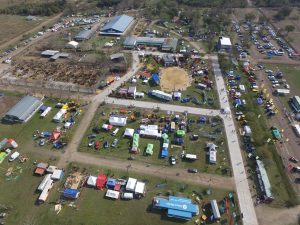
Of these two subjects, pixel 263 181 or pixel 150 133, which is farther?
pixel 150 133

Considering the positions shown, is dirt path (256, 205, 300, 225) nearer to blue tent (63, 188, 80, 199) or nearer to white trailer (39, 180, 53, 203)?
blue tent (63, 188, 80, 199)

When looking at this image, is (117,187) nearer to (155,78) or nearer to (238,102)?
(155,78)

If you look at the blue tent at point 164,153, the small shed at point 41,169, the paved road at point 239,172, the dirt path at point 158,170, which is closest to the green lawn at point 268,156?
the paved road at point 239,172

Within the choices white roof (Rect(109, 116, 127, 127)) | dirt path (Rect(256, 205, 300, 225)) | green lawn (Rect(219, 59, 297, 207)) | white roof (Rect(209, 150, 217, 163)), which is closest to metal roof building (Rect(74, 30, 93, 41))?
white roof (Rect(109, 116, 127, 127))

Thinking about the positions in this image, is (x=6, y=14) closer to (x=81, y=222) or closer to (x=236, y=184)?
(x=81, y=222)

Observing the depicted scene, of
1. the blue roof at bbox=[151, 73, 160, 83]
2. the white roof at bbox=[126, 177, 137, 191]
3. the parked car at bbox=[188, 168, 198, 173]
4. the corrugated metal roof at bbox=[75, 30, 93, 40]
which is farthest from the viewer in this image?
the corrugated metal roof at bbox=[75, 30, 93, 40]

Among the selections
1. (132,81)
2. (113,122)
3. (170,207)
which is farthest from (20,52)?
(170,207)

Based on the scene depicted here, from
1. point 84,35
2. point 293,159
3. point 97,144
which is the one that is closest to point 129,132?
point 97,144
